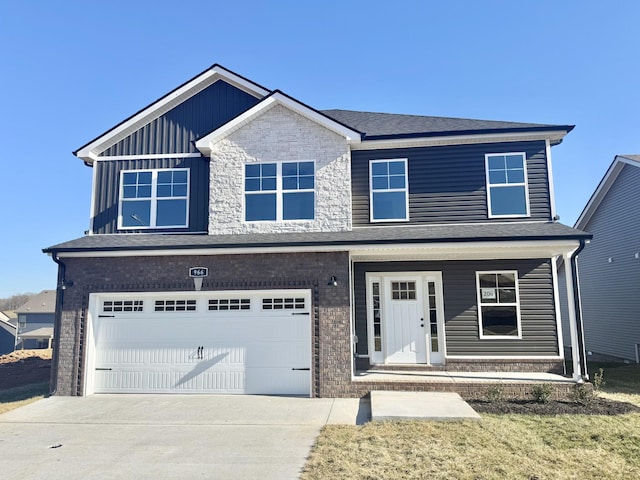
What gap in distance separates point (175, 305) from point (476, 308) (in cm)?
749

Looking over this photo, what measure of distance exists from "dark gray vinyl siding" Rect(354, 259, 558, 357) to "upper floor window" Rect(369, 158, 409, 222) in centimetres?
130

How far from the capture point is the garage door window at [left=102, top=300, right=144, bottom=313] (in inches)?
420

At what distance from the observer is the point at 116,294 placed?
10.6 m

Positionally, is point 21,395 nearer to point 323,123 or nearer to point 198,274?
point 198,274

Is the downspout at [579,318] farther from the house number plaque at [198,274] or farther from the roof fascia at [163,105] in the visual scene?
the roof fascia at [163,105]

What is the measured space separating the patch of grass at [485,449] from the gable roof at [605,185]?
11.4 m

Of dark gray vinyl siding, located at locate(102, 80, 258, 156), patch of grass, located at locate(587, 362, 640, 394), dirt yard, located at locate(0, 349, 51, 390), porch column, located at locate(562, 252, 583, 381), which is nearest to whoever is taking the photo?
porch column, located at locate(562, 252, 583, 381)

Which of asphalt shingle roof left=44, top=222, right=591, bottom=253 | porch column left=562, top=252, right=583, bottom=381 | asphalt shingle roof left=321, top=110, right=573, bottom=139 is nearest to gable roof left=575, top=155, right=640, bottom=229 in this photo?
asphalt shingle roof left=321, top=110, right=573, bottom=139

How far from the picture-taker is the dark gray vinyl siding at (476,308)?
1084 centimetres

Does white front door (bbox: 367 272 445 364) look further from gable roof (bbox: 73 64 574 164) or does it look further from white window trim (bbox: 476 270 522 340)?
gable roof (bbox: 73 64 574 164)

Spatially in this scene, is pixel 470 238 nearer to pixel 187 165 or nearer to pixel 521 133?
pixel 521 133


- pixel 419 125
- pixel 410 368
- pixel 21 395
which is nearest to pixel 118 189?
pixel 21 395

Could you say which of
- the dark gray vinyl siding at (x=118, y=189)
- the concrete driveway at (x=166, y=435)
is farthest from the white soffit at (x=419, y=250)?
the concrete driveway at (x=166, y=435)

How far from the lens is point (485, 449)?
605 cm
